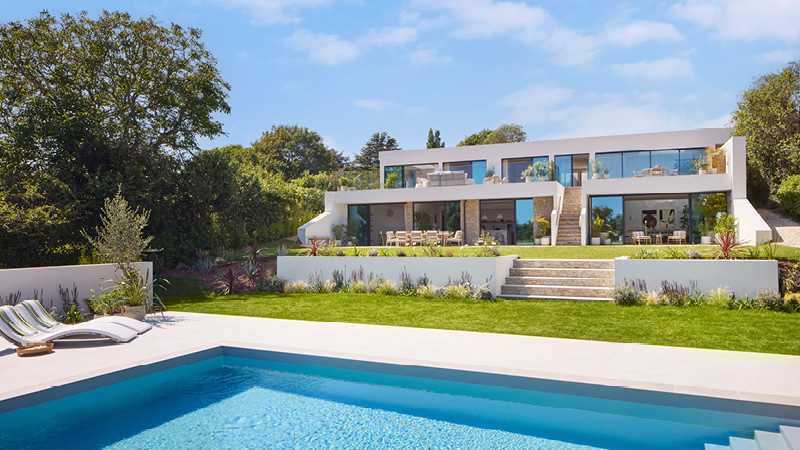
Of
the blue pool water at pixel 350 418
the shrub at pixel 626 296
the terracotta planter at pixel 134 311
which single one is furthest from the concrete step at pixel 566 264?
the terracotta planter at pixel 134 311

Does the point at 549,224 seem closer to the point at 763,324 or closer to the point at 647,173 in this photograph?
the point at 647,173

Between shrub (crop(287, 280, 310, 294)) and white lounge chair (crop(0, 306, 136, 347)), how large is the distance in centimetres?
618

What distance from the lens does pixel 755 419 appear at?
4.62 meters

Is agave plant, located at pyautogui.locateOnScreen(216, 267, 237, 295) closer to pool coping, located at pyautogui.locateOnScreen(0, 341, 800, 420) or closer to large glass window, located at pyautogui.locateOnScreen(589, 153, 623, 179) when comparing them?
pool coping, located at pyautogui.locateOnScreen(0, 341, 800, 420)

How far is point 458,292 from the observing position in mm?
12273

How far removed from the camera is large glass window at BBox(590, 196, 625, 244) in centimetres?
2144

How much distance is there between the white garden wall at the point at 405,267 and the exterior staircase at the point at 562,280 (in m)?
0.36

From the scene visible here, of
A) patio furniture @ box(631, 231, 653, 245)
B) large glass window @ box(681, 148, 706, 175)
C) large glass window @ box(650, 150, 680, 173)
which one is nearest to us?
patio furniture @ box(631, 231, 653, 245)

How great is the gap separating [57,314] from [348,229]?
629 inches

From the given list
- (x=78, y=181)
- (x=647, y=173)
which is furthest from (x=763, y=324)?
(x=78, y=181)

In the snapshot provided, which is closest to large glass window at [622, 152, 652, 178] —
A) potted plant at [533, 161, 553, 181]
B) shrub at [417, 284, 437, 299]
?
potted plant at [533, 161, 553, 181]

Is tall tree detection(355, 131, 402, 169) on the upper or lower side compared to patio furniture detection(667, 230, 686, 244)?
upper

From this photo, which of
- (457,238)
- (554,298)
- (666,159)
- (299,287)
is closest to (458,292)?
(554,298)

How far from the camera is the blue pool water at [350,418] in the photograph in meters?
4.95
